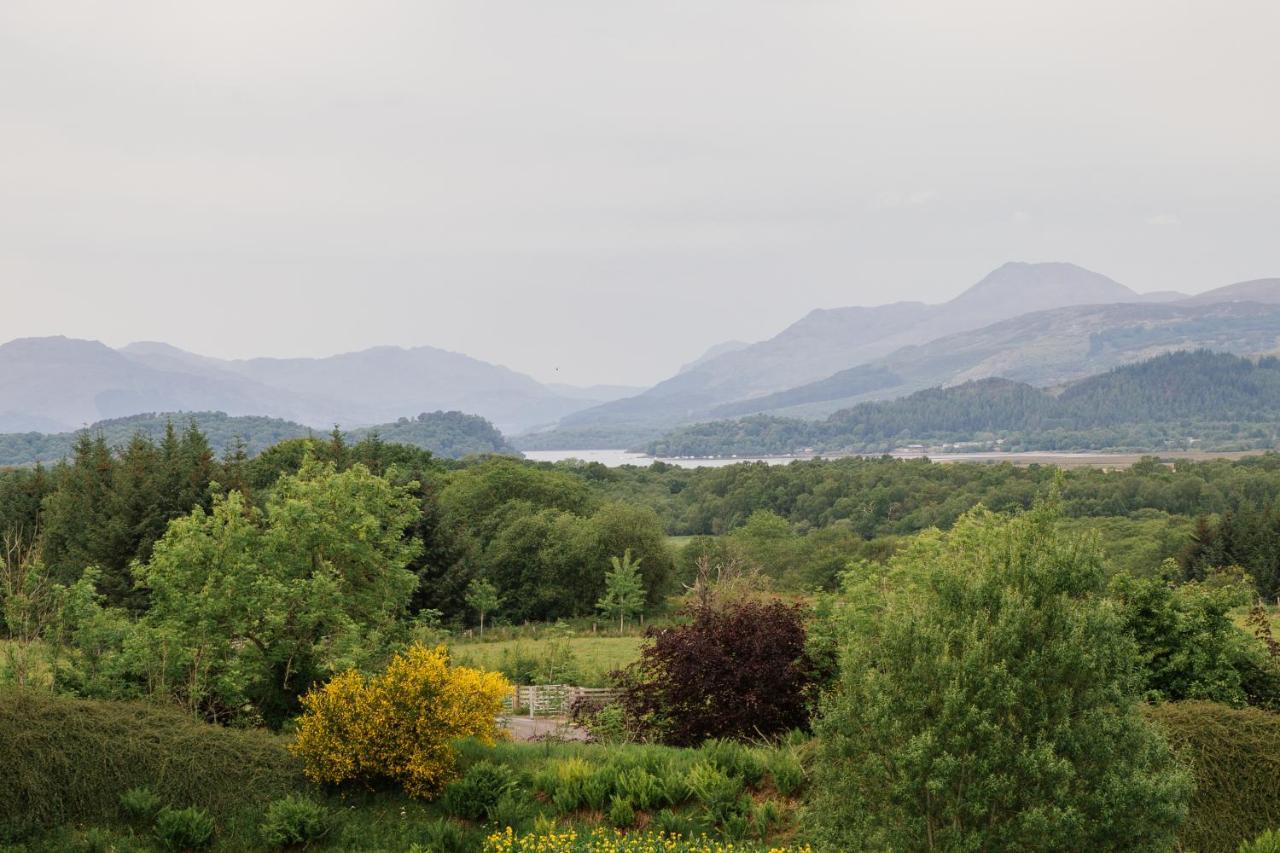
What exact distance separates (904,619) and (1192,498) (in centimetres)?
10158

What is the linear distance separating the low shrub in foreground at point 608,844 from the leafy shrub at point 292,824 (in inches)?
94.5

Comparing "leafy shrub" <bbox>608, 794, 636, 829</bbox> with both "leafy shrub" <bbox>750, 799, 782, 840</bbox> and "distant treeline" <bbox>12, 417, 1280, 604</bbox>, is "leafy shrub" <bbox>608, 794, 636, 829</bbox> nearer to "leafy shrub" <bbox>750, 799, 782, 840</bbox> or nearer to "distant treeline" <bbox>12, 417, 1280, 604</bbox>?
"leafy shrub" <bbox>750, 799, 782, 840</bbox>

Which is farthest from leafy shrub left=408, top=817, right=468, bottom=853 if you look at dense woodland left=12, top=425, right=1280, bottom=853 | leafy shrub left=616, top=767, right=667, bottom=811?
leafy shrub left=616, top=767, right=667, bottom=811

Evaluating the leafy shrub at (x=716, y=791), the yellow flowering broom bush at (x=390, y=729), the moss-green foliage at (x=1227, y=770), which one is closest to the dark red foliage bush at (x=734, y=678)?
the leafy shrub at (x=716, y=791)

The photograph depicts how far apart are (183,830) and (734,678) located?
27.1ft

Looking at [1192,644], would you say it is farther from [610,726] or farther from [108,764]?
[108,764]

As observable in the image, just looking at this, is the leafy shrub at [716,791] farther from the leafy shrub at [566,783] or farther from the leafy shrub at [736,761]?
the leafy shrub at [566,783]

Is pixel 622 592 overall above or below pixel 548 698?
below

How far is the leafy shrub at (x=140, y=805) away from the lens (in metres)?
14.2

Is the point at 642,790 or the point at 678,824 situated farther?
the point at 642,790

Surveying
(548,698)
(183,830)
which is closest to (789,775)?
(183,830)

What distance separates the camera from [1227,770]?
13.5 m

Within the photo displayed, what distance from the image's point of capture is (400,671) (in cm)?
1552

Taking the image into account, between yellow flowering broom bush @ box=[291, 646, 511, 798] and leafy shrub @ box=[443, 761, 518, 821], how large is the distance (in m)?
0.37
